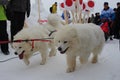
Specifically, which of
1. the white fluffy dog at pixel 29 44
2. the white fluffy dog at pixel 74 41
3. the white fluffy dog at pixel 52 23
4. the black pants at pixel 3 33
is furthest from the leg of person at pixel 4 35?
the white fluffy dog at pixel 74 41

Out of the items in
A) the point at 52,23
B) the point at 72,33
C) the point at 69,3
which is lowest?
the point at 72,33

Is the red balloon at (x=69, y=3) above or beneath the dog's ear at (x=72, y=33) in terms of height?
above

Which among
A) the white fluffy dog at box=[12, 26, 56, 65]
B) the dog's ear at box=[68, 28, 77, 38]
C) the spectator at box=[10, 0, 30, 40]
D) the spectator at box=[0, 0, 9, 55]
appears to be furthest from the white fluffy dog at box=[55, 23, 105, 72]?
the spectator at box=[10, 0, 30, 40]

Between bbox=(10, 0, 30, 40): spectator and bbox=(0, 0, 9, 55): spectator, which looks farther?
bbox=(10, 0, 30, 40): spectator

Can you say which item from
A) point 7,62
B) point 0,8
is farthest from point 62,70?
point 0,8

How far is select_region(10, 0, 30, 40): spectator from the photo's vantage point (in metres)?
5.87

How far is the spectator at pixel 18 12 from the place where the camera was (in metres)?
5.87

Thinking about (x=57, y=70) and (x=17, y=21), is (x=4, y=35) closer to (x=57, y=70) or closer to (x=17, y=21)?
(x=17, y=21)

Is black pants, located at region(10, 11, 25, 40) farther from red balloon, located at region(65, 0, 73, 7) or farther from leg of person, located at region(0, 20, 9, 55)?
red balloon, located at region(65, 0, 73, 7)

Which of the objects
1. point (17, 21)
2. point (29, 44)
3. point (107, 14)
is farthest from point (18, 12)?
point (107, 14)

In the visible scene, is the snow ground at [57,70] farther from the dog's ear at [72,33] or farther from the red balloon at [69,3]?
the red balloon at [69,3]

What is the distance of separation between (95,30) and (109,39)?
198 inches

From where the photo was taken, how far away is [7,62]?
5.04 meters

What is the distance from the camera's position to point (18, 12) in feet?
19.7
